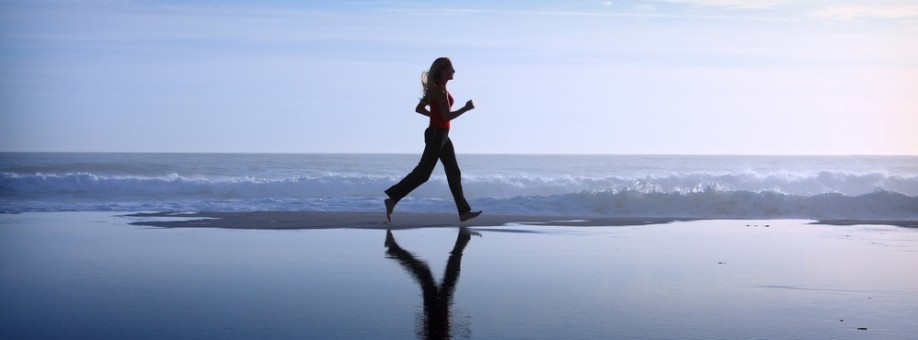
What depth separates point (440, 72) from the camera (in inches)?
362

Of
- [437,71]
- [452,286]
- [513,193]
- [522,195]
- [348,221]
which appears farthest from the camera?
[513,193]

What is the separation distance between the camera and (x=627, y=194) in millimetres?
14523

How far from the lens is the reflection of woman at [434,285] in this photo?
3.76 m

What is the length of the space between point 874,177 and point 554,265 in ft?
79.8

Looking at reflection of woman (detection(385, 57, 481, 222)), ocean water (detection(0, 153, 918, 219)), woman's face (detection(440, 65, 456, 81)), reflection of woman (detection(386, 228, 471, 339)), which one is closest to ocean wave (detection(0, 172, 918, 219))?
ocean water (detection(0, 153, 918, 219))

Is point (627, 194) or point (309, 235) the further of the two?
point (627, 194)

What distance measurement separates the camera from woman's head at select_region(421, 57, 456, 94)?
9.16m

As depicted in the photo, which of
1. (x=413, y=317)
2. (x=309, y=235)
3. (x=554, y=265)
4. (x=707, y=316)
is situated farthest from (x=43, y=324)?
(x=309, y=235)

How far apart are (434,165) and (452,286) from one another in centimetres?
448

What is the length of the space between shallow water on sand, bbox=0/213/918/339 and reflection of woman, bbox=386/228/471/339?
0.01 m

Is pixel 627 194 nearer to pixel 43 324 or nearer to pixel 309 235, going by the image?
pixel 309 235

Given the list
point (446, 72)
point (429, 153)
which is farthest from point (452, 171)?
point (446, 72)

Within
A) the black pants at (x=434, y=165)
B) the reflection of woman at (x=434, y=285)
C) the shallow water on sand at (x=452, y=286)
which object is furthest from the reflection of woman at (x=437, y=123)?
the reflection of woman at (x=434, y=285)

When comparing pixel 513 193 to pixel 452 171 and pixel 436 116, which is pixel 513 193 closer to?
pixel 452 171
